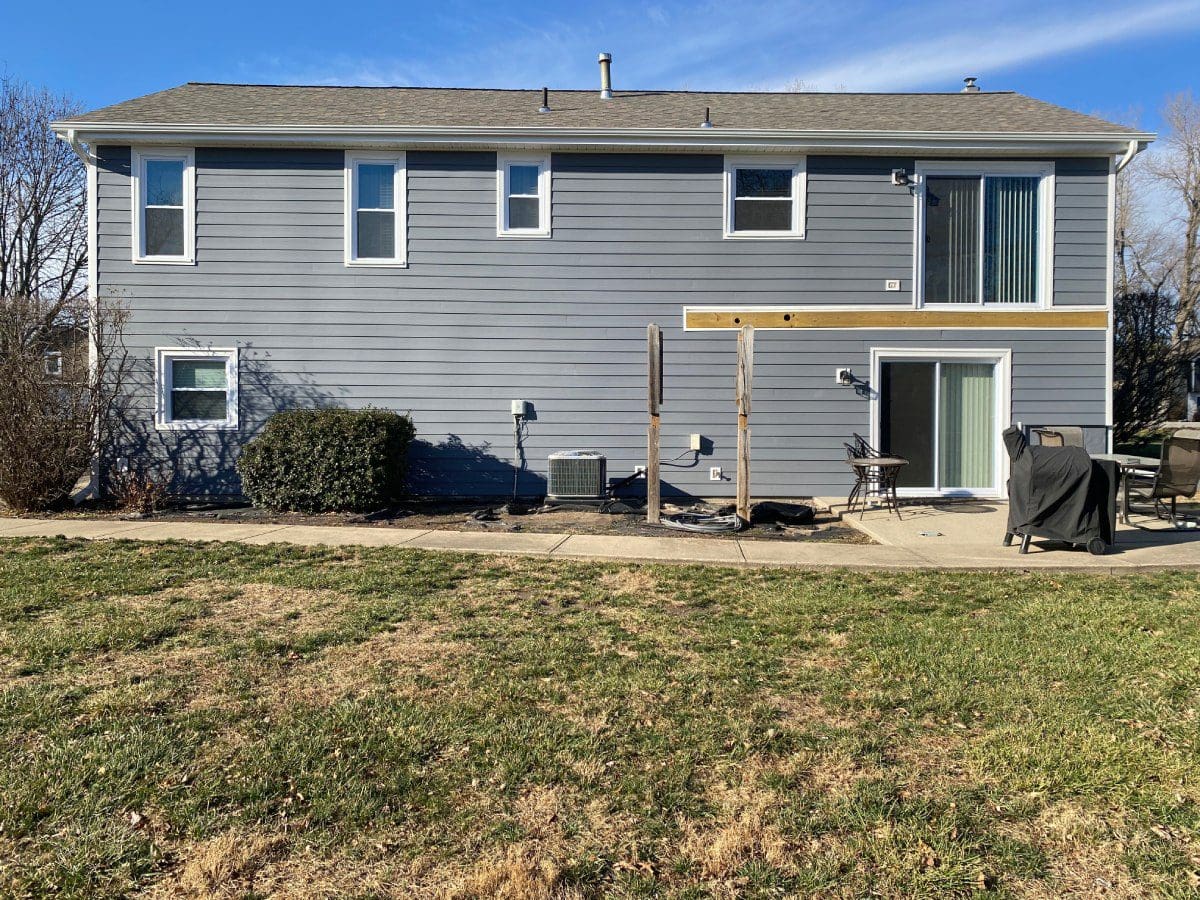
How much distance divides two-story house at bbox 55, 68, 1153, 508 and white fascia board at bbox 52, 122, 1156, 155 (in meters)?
0.14

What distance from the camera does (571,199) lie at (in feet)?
35.4

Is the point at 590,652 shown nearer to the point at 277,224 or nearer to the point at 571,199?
the point at 571,199

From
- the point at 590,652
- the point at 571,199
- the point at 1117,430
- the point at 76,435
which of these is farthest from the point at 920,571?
the point at 1117,430

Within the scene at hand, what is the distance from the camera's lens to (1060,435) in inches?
396

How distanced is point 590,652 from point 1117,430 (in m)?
15.2

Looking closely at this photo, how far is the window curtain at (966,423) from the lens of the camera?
10.8 metres

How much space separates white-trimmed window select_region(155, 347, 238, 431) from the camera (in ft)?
35.3

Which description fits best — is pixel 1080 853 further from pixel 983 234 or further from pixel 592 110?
pixel 592 110

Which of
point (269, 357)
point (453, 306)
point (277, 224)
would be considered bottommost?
point (269, 357)

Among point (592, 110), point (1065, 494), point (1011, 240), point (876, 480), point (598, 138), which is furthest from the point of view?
point (592, 110)

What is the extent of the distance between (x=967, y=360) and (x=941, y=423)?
960 millimetres

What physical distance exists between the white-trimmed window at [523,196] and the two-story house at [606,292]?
0.03m

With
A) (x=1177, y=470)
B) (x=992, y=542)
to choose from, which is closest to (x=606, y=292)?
(x=992, y=542)

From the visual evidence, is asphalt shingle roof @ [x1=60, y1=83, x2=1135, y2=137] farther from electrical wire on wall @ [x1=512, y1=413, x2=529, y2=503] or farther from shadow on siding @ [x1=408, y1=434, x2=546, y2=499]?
shadow on siding @ [x1=408, y1=434, x2=546, y2=499]
